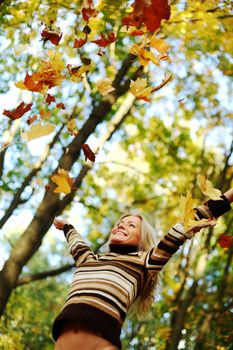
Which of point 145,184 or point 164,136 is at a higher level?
point 164,136

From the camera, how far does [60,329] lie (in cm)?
251

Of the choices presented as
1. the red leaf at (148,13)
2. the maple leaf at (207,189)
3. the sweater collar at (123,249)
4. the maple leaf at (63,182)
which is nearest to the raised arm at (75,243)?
the sweater collar at (123,249)

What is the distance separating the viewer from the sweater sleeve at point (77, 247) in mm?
2920

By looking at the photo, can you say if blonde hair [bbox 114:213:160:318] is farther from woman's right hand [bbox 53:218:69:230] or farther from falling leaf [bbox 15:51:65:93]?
falling leaf [bbox 15:51:65:93]

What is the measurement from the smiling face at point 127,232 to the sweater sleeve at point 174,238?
241 millimetres

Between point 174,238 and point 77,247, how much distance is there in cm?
78

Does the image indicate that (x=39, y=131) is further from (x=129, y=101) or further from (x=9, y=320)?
(x=9, y=320)

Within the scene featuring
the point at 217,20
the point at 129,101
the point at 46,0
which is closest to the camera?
the point at 46,0

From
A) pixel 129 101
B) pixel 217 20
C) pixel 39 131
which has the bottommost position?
pixel 39 131

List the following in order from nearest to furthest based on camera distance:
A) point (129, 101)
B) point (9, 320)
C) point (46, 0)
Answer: point (46, 0) < point (129, 101) < point (9, 320)

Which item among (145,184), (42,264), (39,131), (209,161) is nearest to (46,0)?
(39,131)

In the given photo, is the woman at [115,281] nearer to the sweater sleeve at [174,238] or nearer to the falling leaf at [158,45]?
the sweater sleeve at [174,238]

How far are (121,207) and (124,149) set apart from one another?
4.64 ft

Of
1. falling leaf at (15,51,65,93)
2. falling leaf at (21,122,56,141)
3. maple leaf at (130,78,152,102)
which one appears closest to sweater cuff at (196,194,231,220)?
maple leaf at (130,78,152,102)
